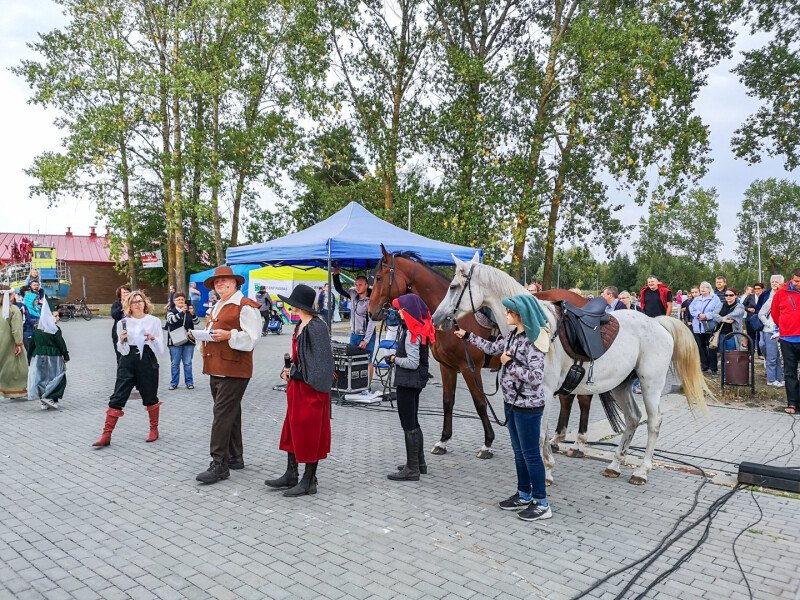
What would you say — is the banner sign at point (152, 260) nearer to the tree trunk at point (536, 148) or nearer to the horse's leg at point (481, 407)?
the tree trunk at point (536, 148)

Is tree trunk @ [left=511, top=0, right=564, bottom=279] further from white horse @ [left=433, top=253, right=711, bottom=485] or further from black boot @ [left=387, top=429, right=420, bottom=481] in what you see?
black boot @ [left=387, top=429, right=420, bottom=481]

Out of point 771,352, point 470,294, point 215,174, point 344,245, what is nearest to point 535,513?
point 470,294

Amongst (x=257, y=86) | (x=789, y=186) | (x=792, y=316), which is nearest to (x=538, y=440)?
(x=792, y=316)

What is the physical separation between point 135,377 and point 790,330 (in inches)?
352

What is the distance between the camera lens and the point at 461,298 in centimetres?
502

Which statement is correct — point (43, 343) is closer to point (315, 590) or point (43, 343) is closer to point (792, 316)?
point (315, 590)

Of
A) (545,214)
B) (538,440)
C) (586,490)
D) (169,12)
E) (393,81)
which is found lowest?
(586,490)

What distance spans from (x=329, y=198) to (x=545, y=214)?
27.6 feet

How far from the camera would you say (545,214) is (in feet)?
55.6

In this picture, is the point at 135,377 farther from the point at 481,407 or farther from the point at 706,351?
the point at 706,351

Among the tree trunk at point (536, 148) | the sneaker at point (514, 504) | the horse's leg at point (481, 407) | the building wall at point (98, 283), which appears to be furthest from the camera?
the building wall at point (98, 283)

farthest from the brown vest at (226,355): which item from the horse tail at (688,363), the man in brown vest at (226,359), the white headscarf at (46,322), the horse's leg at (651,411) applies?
the white headscarf at (46,322)

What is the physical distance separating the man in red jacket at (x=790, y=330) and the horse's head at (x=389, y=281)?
19.3ft

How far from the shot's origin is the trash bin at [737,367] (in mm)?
9406
